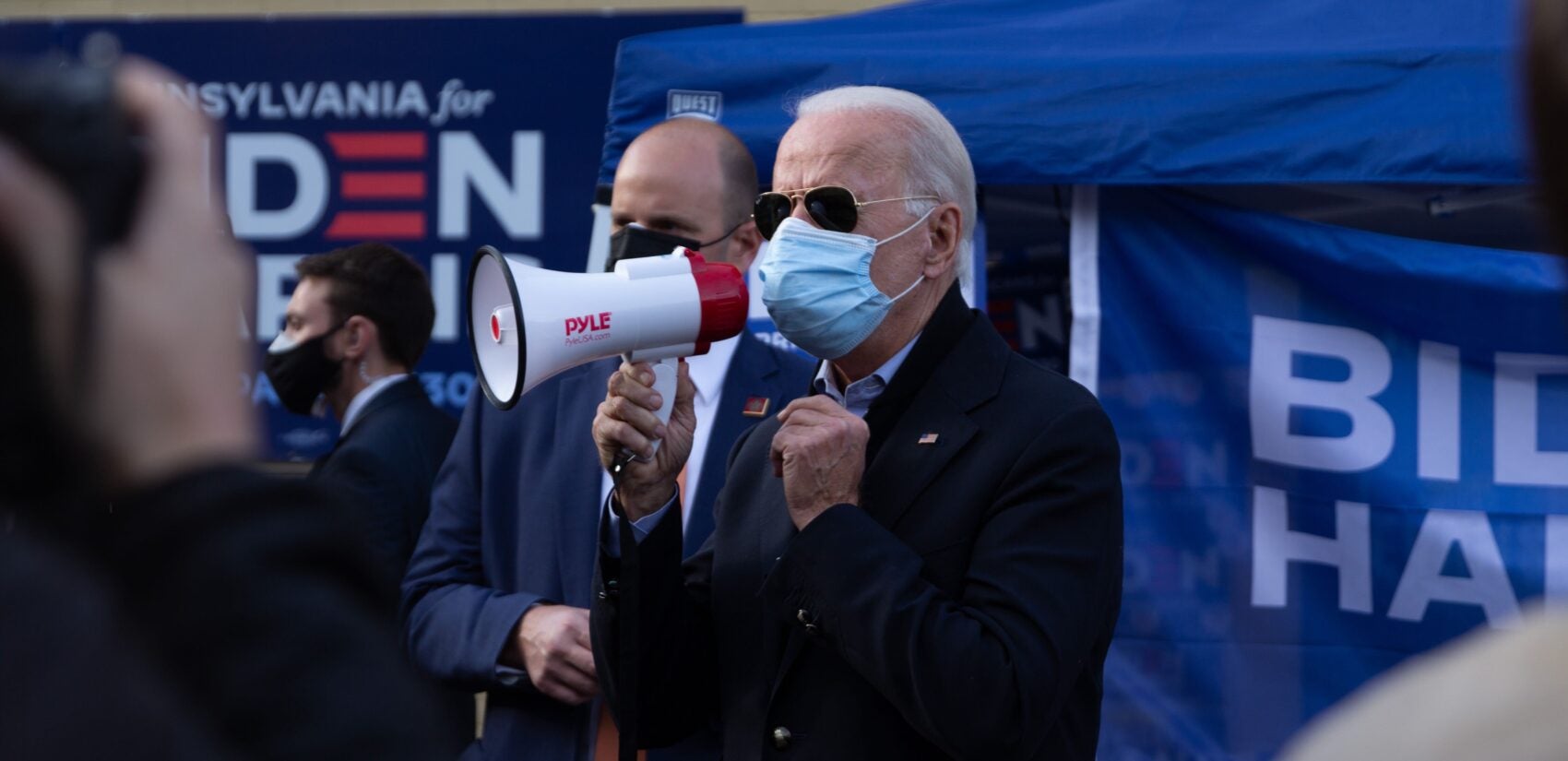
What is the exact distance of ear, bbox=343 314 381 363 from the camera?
4.48m

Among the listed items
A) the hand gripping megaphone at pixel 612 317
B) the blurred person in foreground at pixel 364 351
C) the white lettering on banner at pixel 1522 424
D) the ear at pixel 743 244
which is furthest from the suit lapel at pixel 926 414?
the white lettering on banner at pixel 1522 424

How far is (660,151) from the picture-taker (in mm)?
3328

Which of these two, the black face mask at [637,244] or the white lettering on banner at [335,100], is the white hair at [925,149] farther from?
the white lettering on banner at [335,100]

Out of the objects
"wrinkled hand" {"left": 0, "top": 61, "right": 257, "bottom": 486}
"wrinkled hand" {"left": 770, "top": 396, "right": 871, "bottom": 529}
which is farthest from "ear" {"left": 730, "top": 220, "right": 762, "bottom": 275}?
"wrinkled hand" {"left": 0, "top": 61, "right": 257, "bottom": 486}

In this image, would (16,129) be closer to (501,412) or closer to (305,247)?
(501,412)

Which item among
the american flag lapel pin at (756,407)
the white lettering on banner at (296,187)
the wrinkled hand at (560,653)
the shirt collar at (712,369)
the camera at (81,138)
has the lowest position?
the wrinkled hand at (560,653)

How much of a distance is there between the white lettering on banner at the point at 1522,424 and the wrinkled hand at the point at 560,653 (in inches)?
97.5

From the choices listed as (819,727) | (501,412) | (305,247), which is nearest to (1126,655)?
(501,412)

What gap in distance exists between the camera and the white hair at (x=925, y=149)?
2.51 meters

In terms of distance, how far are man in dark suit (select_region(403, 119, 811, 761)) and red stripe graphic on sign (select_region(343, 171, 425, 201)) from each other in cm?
296

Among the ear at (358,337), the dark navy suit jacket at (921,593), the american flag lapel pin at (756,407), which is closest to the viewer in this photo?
the dark navy suit jacket at (921,593)

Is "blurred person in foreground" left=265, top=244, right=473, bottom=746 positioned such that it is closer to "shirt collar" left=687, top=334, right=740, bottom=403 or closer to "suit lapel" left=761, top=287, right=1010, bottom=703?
"shirt collar" left=687, top=334, right=740, bottom=403

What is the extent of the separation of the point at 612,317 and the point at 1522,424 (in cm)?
270

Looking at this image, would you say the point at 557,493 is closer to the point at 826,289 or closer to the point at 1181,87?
the point at 826,289
